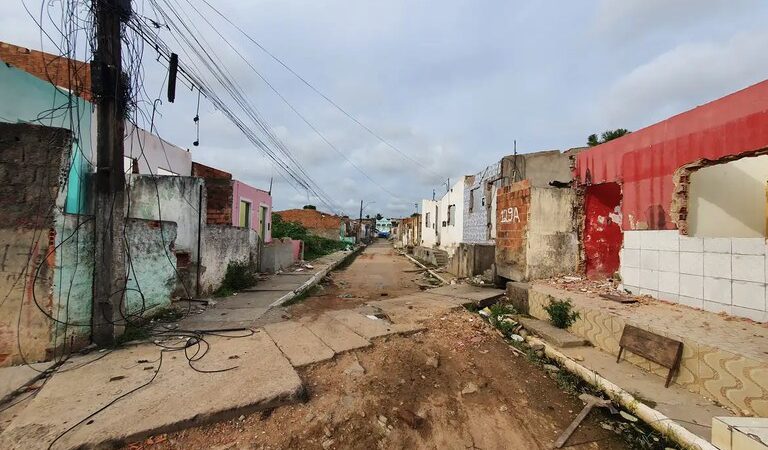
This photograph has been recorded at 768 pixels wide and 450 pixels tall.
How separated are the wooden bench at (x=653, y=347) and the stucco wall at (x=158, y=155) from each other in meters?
12.4

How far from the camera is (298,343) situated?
183 inches

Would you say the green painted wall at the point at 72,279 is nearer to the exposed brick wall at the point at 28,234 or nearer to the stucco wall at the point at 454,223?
the exposed brick wall at the point at 28,234

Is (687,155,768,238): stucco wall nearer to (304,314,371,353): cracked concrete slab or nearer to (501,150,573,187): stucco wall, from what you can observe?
(304,314,371,353): cracked concrete slab

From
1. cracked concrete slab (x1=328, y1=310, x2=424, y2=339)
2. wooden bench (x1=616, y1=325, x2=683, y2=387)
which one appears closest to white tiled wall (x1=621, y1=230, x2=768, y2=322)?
wooden bench (x1=616, y1=325, x2=683, y2=387)

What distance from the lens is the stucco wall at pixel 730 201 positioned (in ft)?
16.7

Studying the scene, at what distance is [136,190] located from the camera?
24.0 ft

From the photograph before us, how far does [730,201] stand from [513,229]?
385cm

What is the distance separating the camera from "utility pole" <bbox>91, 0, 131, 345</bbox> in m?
4.30

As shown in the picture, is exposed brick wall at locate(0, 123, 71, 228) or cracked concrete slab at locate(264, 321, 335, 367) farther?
cracked concrete slab at locate(264, 321, 335, 367)

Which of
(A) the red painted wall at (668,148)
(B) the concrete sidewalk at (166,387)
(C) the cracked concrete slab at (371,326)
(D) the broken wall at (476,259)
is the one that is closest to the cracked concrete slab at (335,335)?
(B) the concrete sidewalk at (166,387)

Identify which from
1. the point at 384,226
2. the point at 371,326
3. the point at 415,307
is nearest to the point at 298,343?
the point at 371,326

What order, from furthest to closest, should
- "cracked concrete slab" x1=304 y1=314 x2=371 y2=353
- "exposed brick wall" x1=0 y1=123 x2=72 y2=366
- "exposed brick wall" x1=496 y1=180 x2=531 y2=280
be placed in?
"exposed brick wall" x1=496 y1=180 x2=531 y2=280 < "cracked concrete slab" x1=304 y1=314 x2=371 y2=353 < "exposed brick wall" x1=0 y1=123 x2=72 y2=366

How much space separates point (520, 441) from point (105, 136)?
5.73 metres

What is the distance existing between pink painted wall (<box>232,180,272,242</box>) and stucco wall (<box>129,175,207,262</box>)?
155 inches
